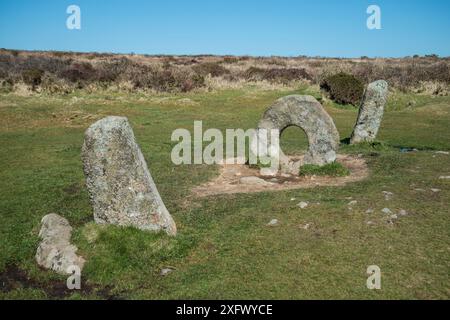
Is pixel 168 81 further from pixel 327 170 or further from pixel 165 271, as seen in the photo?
pixel 165 271

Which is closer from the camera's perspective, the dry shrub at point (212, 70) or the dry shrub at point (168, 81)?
the dry shrub at point (168, 81)

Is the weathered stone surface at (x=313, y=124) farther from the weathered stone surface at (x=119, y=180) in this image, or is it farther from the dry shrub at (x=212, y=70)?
the dry shrub at (x=212, y=70)

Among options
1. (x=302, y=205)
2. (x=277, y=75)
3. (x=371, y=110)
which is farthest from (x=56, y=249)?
(x=277, y=75)

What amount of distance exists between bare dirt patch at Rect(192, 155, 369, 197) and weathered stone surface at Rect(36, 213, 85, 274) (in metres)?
4.37

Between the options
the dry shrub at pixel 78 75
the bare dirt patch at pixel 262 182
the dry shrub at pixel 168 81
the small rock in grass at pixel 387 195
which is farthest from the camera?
the dry shrub at pixel 78 75

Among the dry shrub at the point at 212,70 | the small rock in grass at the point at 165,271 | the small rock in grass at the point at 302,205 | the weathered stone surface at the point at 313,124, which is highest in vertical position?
the dry shrub at the point at 212,70

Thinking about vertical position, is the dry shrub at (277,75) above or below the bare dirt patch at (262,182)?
above

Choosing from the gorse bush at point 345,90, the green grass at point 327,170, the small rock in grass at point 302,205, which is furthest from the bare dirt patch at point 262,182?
the gorse bush at point 345,90

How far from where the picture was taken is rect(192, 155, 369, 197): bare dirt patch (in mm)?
13625

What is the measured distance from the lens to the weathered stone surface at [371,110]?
19.5 metres

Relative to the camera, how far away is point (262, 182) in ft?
46.6

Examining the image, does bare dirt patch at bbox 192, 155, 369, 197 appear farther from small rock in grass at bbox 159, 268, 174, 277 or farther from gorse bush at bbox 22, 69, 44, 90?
gorse bush at bbox 22, 69, 44, 90

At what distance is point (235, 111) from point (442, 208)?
68.7 feet

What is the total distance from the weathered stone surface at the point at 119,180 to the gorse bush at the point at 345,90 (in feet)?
83.5
